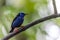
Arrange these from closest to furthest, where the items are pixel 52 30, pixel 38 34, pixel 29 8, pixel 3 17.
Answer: pixel 29 8 < pixel 3 17 < pixel 38 34 < pixel 52 30

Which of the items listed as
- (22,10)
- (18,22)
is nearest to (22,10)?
(22,10)

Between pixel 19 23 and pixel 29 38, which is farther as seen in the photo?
pixel 29 38

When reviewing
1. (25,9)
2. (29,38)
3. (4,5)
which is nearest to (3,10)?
(4,5)

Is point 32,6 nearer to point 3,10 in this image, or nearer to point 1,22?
point 3,10

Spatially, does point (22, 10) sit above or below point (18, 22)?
above

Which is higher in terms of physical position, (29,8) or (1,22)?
(29,8)

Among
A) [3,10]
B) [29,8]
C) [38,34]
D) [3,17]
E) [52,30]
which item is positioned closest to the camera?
[29,8]

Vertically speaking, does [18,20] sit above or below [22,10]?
below

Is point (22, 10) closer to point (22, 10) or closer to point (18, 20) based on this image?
point (22, 10)

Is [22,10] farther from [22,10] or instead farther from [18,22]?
[18,22]

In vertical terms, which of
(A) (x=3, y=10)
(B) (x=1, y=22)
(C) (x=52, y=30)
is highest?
(A) (x=3, y=10)

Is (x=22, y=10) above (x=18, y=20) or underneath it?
above
